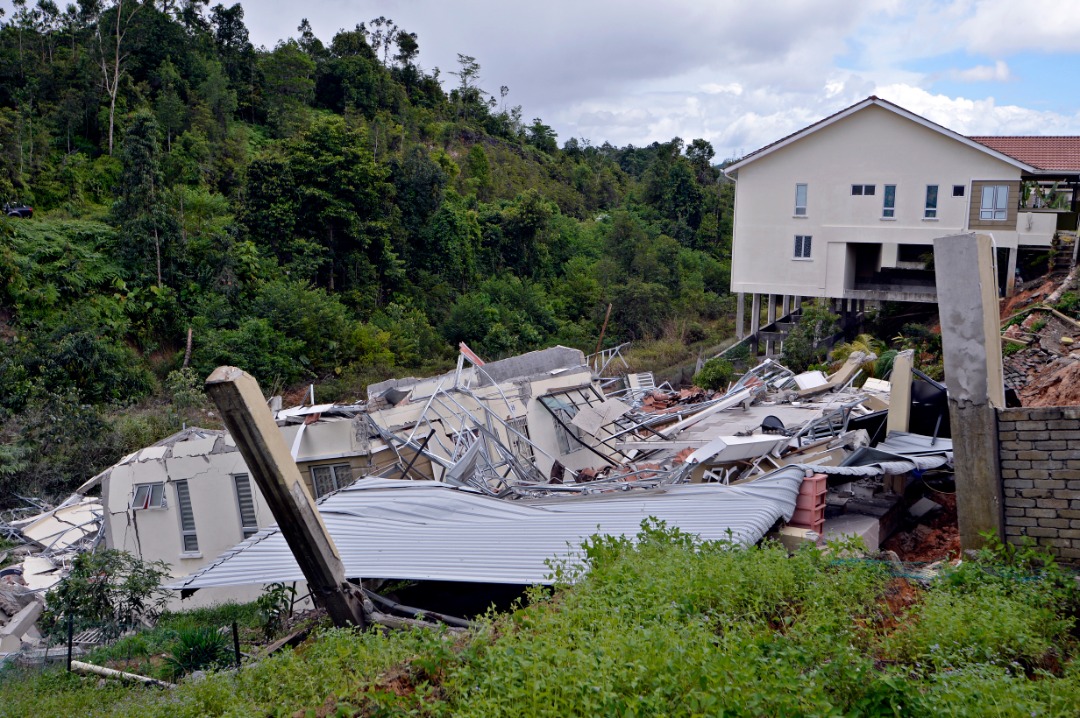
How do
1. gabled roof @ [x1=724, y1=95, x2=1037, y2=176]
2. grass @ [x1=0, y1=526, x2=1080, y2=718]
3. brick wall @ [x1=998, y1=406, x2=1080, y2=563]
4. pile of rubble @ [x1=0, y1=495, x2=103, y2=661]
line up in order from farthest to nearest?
gabled roof @ [x1=724, y1=95, x2=1037, y2=176], pile of rubble @ [x1=0, y1=495, x2=103, y2=661], brick wall @ [x1=998, y1=406, x2=1080, y2=563], grass @ [x1=0, y1=526, x2=1080, y2=718]

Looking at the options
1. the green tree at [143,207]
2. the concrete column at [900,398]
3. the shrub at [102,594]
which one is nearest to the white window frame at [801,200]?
the concrete column at [900,398]

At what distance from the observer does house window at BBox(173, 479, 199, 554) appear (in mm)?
11422

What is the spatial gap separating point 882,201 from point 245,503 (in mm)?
17000

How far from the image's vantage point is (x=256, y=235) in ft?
87.2

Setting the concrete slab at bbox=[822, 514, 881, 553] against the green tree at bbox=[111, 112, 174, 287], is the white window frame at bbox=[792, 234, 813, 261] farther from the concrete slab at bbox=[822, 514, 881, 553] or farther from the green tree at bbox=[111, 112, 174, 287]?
the green tree at bbox=[111, 112, 174, 287]

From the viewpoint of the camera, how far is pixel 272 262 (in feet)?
84.8

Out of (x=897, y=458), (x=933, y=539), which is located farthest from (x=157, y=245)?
(x=933, y=539)

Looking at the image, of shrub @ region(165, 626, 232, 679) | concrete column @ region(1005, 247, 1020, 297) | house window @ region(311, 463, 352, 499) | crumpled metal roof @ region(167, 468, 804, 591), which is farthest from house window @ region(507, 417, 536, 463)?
concrete column @ region(1005, 247, 1020, 297)

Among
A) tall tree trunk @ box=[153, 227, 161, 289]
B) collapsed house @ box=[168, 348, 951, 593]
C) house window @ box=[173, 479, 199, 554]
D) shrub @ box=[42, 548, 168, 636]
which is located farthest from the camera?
tall tree trunk @ box=[153, 227, 161, 289]

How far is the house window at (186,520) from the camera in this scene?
11.4m

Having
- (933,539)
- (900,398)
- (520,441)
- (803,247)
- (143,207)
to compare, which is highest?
(143,207)

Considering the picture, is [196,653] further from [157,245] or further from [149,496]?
[157,245]

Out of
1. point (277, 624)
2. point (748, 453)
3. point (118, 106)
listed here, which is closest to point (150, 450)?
point (277, 624)

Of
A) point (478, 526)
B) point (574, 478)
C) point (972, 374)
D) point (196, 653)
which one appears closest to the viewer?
point (972, 374)
